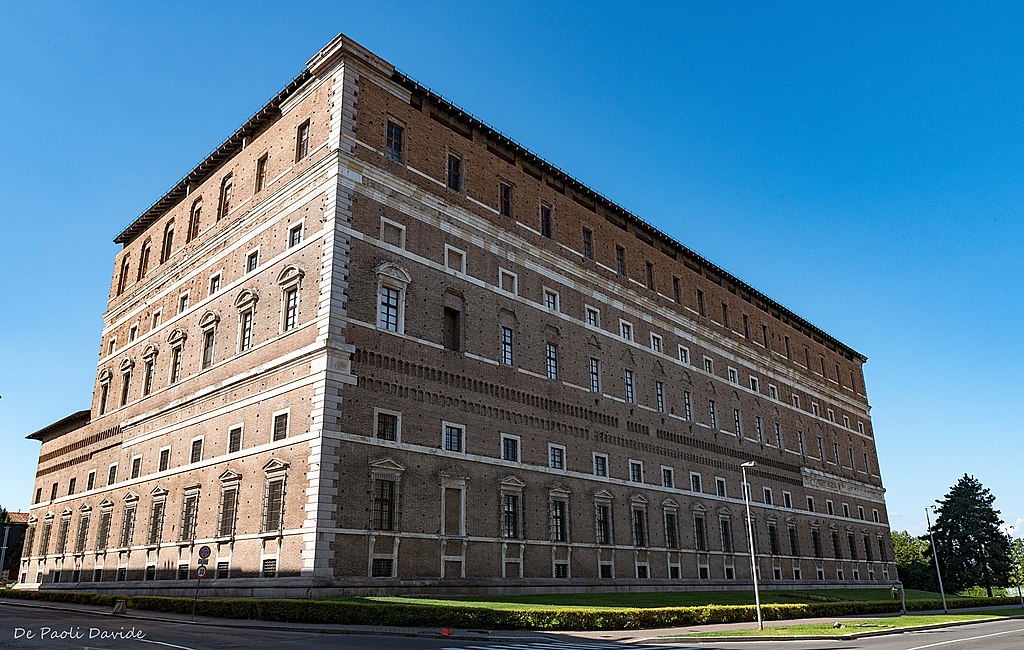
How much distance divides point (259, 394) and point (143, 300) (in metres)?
19.8

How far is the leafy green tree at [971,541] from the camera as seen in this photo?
245 ft

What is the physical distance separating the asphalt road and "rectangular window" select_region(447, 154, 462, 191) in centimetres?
2400

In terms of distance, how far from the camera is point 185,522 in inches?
1462

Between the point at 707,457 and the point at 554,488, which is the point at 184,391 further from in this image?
the point at 707,457

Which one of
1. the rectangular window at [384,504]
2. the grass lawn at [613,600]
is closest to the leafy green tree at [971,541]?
the grass lawn at [613,600]

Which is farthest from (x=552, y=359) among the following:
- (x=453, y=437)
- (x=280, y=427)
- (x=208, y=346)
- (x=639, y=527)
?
(x=208, y=346)

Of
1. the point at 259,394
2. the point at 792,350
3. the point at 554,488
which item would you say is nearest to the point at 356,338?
the point at 259,394

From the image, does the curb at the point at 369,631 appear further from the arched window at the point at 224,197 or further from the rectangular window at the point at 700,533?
the rectangular window at the point at 700,533

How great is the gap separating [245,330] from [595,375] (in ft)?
65.1

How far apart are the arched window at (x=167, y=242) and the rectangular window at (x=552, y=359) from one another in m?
25.4

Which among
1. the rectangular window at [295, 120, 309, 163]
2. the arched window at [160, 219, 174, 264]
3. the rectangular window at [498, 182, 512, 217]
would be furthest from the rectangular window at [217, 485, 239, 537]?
the arched window at [160, 219, 174, 264]

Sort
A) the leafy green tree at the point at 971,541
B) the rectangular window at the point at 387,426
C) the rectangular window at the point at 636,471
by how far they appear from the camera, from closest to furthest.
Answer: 1. the rectangular window at the point at 387,426
2. the rectangular window at the point at 636,471
3. the leafy green tree at the point at 971,541

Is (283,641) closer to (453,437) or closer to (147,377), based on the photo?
(453,437)

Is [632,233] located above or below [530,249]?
above
